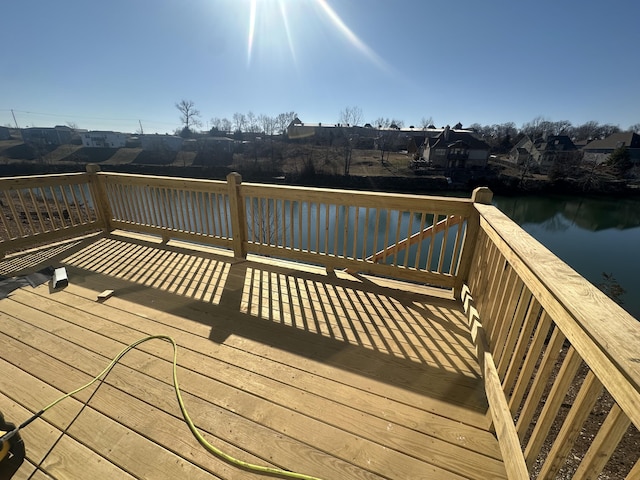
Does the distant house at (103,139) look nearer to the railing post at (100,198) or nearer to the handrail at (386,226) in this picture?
the railing post at (100,198)

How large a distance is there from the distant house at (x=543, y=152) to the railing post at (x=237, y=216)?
3850 centimetres

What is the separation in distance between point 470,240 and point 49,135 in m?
61.4

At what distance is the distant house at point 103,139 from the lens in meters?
41.5

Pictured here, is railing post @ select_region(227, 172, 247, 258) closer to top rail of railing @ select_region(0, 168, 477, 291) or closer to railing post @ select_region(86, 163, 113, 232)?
top rail of railing @ select_region(0, 168, 477, 291)

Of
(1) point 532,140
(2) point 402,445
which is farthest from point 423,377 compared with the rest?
(1) point 532,140

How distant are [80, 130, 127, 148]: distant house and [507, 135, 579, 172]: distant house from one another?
55352mm

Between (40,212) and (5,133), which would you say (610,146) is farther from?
(5,133)

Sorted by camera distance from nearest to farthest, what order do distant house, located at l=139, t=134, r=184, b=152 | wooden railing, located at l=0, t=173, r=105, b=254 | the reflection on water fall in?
1. wooden railing, located at l=0, t=173, r=105, b=254
2. the reflection on water
3. distant house, located at l=139, t=134, r=184, b=152

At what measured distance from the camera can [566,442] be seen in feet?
3.13

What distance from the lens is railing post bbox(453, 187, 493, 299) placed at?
7.97 ft

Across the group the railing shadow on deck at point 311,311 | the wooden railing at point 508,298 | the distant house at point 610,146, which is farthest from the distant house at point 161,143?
the distant house at point 610,146

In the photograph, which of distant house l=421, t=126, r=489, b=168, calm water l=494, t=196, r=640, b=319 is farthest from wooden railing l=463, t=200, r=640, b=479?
distant house l=421, t=126, r=489, b=168

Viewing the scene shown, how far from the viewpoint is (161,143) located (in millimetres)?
39531

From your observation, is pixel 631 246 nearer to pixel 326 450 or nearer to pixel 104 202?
pixel 326 450
